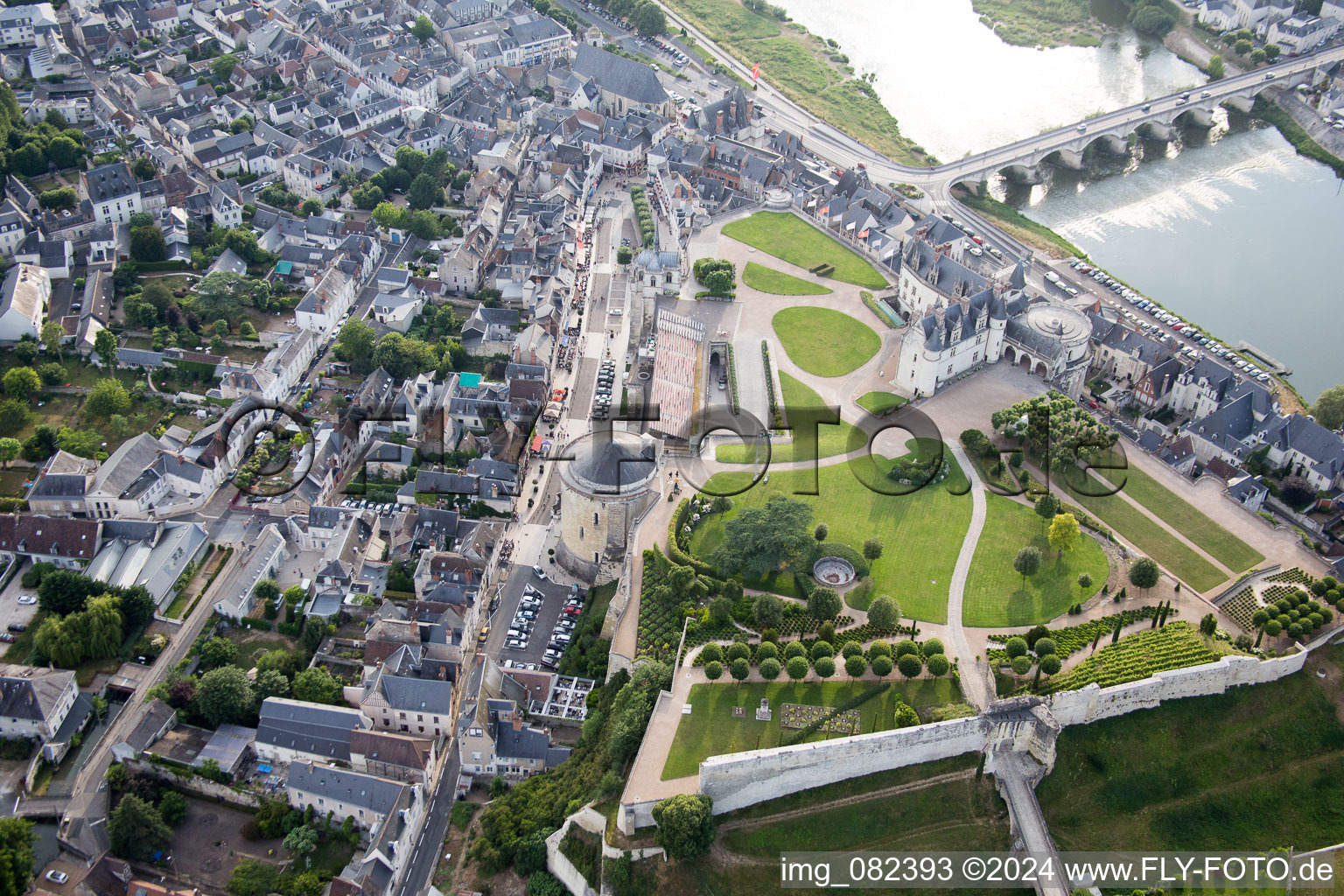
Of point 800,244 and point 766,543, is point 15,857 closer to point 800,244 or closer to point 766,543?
point 766,543

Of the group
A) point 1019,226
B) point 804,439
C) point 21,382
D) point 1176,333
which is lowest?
point 1019,226

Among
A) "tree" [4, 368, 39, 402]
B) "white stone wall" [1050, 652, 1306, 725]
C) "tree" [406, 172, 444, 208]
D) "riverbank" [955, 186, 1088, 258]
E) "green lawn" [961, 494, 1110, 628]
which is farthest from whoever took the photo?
"tree" [406, 172, 444, 208]

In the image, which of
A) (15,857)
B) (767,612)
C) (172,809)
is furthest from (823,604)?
(15,857)

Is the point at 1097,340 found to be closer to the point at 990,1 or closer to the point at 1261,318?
the point at 1261,318

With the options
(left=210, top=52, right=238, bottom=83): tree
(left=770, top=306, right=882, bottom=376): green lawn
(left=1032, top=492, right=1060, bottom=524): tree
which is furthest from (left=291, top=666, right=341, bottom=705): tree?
(left=210, top=52, right=238, bottom=83): tree

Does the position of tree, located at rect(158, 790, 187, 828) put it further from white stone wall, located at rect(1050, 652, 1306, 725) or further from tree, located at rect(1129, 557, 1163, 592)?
tree, located at rect(1129, 557, 1163, 592)

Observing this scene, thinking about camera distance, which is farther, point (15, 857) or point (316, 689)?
point (316, 689)
